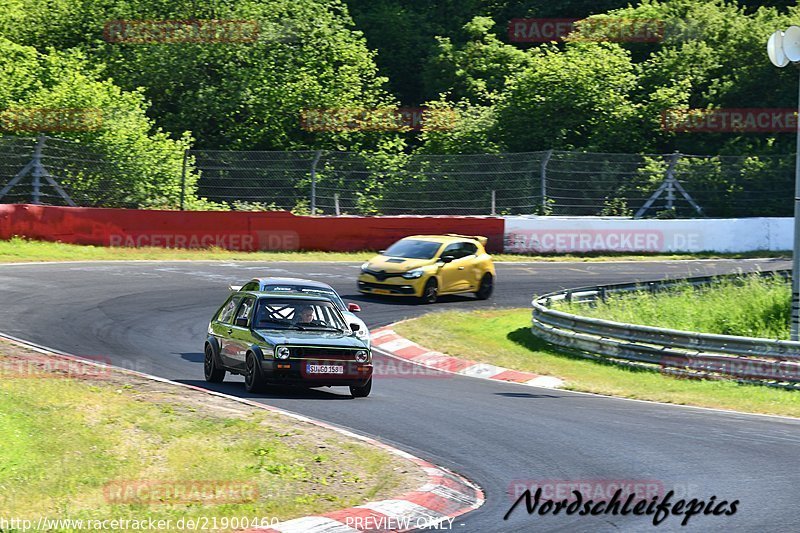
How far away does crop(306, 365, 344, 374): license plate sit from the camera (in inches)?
567

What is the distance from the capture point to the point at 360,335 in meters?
15.4

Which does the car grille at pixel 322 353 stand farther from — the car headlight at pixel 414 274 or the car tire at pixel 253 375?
the car headlight at pixel 414 274

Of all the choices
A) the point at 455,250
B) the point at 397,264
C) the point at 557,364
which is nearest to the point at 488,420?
the point at 557,364

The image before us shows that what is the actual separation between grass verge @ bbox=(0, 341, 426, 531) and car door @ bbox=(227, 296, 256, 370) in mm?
1204

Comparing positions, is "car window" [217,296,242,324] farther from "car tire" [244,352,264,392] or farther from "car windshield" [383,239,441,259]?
"car windshield" [383,239,441,259]

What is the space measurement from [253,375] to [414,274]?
10.6 meters

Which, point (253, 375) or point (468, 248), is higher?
point (468, 248)

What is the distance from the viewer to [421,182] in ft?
110

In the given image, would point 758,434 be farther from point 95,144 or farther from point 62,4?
point 62,4

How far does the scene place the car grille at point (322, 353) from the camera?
14.3 metres

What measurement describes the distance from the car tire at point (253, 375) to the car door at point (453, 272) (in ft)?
36.3

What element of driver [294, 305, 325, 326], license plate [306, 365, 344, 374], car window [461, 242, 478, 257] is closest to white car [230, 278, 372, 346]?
driver [294, 305, 325, 326]

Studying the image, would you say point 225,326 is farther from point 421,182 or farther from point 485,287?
point 421,182

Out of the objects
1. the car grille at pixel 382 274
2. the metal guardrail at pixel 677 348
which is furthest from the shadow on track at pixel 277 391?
the car grille at pixel 382 274
